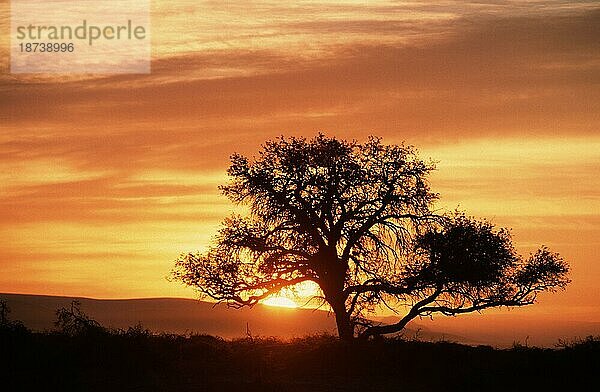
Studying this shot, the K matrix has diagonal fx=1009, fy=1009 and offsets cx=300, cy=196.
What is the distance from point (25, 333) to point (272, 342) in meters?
10.3

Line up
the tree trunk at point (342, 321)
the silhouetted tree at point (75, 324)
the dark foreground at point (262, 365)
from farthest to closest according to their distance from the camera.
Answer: the tree trunk at point (342, 321), the silhouetted tree at point (75, 324), the dark foreground at point (262, 365)

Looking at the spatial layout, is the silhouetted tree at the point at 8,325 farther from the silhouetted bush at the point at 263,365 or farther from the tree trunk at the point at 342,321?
the tree trunk at the point at 342,321

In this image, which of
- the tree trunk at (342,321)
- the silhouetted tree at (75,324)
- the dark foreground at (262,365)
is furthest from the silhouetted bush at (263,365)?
the tree trunk at (342,321)

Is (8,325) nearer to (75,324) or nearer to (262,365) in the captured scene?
(75,324)

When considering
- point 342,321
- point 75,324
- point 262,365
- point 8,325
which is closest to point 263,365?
point 262,365

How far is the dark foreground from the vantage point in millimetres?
34031

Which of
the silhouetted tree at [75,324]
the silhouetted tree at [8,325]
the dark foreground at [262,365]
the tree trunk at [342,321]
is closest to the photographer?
the dark foreground at [262,365]

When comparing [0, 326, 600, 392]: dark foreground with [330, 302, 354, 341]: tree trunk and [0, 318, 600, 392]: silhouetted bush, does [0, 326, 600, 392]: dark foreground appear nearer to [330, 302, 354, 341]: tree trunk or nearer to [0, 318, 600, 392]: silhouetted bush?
[0, 318, 600, 392]: silhouetted bush

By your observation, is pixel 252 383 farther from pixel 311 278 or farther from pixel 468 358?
pixel 311 278

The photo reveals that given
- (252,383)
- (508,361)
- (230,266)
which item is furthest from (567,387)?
(230,266)

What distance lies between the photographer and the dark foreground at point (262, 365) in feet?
112

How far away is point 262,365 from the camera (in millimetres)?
37000

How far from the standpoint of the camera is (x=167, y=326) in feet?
654

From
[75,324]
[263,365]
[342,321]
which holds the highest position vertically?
[75,324]
